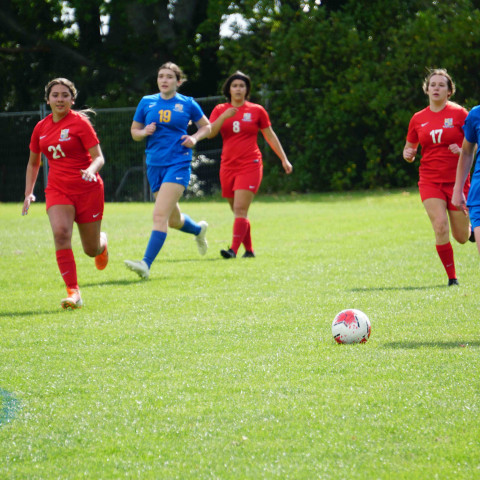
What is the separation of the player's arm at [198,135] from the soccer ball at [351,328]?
3965 mm

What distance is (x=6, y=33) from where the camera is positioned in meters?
28.7

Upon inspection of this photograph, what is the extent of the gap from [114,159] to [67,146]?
721 inches

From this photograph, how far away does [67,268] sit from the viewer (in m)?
7.66

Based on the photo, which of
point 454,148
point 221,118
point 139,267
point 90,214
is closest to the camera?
point 90,214

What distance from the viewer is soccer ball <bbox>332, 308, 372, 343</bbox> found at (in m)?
5.69

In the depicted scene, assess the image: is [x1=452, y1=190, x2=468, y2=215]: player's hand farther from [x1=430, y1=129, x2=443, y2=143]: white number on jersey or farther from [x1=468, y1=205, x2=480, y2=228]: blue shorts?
[x1=430, y1=129, x2=443, y2=143]: white number on jersey

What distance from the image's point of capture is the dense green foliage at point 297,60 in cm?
2273

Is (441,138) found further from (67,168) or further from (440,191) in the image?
(67,168)

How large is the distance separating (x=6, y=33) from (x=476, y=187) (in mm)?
25749

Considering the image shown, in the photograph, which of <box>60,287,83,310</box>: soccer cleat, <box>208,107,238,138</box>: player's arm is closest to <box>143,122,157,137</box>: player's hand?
<box>208,107,238,138</box>: player's arm

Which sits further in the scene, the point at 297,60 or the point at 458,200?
the point at 297,60

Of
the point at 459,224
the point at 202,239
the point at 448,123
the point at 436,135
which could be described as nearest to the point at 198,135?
the point at 202,239

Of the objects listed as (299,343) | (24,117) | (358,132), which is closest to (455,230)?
(299,343)

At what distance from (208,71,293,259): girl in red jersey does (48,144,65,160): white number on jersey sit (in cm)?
355
